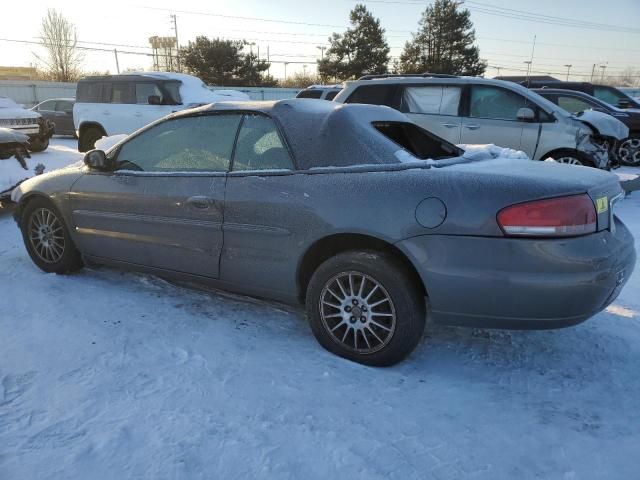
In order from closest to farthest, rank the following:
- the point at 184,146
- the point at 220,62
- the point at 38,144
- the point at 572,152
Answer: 1. the point at 184,146
2. the point at 572,152
3. the point at 38,144
4. the point at 220,62

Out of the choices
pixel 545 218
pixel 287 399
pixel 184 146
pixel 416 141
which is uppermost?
pixel 416 141

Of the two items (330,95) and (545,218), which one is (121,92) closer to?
(330,95)

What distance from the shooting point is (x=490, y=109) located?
7.52 meters

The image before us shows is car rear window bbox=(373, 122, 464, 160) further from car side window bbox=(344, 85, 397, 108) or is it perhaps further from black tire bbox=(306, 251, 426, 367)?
car side window bbox=(344, 85, 397, 108)

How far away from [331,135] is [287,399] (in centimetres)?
154

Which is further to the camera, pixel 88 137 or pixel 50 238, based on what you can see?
pixel 88 137

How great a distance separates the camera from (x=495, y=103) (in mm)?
7496

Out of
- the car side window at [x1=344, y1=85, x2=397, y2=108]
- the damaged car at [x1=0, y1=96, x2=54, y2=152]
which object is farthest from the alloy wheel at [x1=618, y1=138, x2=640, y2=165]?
the damaged car at [x1=0, y1=96, x2=54, y2=152]

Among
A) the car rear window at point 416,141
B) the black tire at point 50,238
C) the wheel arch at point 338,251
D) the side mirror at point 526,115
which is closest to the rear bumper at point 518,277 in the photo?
the wheel arch at point 338,251

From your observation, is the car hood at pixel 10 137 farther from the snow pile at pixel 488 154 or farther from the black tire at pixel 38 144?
the black tire at pixel 38 144

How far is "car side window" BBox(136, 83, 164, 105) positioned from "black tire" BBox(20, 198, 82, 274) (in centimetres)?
775

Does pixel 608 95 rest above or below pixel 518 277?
above

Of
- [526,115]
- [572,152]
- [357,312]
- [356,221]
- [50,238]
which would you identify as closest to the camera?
[356,221]

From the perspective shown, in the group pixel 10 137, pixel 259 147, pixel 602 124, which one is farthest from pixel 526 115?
pixel 10 137
